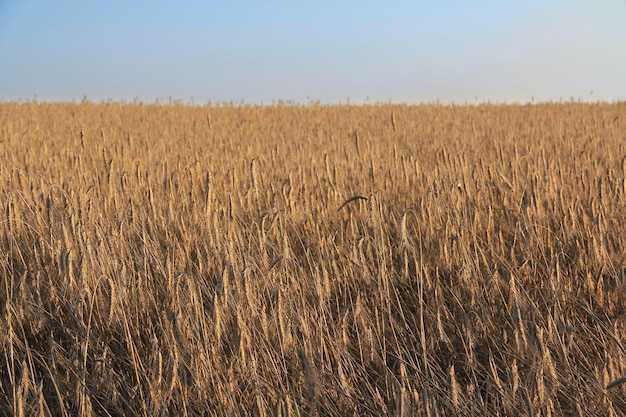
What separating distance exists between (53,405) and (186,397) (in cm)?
56

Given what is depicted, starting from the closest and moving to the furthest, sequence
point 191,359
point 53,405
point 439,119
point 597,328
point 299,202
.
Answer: point 191,359 < point 53,405 < point 597,328 < point 299,202 < point 439,119

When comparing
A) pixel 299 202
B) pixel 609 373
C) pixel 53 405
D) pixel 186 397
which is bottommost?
pixel 53 405

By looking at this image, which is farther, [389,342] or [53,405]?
[389,342]

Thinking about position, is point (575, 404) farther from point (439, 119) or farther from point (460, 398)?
point (439, 119)

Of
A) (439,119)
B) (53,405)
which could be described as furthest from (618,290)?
(439,119)

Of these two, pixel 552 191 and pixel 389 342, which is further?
pixel 552 191

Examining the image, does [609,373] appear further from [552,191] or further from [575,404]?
[552,191]

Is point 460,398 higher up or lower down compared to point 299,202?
lower down

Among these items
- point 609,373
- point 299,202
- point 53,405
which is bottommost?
point 53,405

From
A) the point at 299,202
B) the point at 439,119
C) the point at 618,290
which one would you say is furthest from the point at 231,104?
the point at 618,290

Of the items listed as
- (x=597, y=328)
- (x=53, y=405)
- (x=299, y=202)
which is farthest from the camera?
(x=299, y=202)

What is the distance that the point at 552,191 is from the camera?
3.31m

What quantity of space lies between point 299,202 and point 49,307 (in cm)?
142

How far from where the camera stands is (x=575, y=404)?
162 cm
